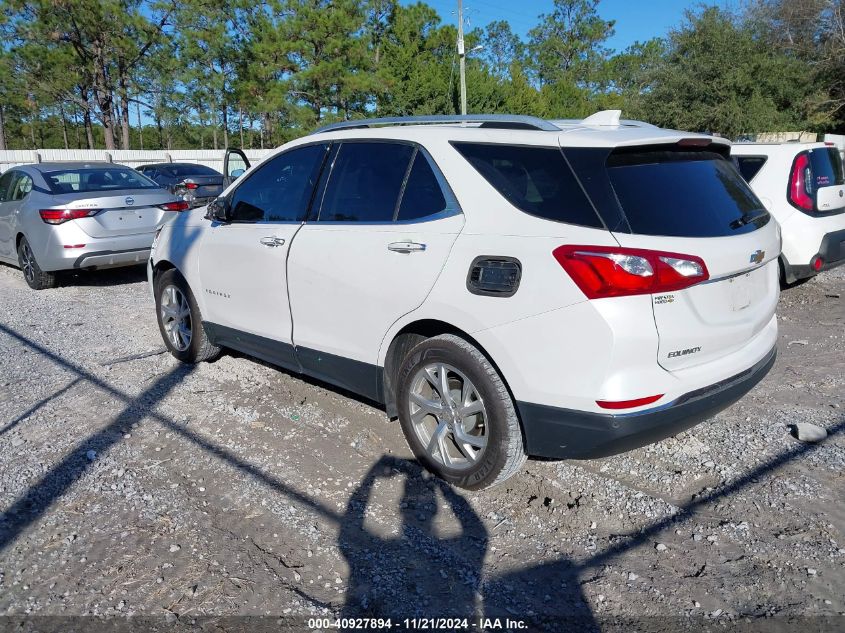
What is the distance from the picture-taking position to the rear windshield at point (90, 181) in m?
8.44

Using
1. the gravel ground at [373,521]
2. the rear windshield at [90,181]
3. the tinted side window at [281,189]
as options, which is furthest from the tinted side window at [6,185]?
the tinted side window at [281,189]

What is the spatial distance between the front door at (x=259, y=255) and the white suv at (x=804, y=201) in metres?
5.03

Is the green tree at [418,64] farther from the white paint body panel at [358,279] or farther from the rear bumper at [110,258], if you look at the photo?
the white paint body panel at [358,279]

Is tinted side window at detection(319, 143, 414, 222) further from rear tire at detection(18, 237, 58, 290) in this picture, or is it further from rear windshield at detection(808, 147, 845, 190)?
rear tire at detection(18, 237, 58, 290)

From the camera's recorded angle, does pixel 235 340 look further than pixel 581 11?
No

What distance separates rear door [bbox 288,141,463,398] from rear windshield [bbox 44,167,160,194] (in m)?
5.65

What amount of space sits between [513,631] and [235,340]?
303cm

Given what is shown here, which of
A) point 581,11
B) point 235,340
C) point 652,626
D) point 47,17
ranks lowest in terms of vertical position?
point 652,626

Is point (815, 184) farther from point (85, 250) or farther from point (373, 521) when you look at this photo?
point (85, 250)

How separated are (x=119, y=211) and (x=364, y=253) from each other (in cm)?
568

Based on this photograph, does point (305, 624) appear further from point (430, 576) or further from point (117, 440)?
point (117, 440)

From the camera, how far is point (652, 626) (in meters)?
2.51

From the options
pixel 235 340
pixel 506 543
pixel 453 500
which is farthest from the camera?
pixel 235 340

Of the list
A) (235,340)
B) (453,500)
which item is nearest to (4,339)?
(235,340)
